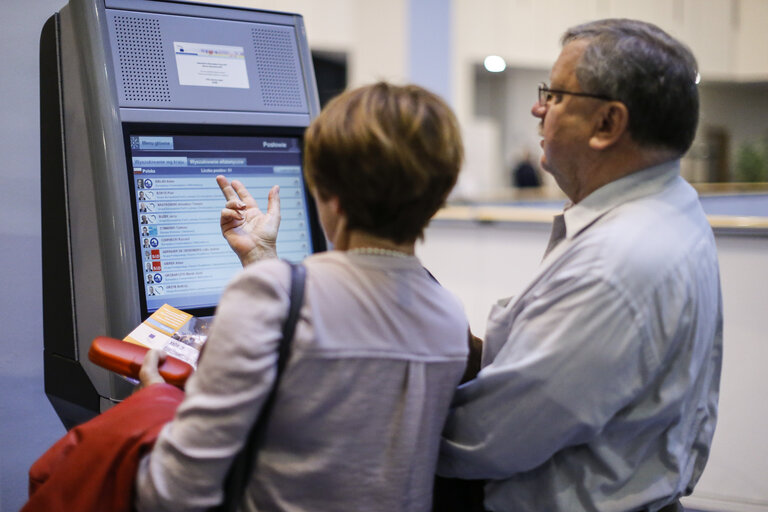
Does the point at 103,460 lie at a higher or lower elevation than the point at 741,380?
higher

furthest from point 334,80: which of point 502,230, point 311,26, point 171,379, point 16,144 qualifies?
point 171,379

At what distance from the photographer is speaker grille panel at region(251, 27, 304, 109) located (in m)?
1.59

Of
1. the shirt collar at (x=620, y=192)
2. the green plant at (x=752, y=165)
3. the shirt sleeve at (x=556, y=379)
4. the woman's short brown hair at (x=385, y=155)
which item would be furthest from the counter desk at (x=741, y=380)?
the green plant at (x=752, y=165)

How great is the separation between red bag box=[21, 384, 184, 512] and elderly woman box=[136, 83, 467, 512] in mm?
24

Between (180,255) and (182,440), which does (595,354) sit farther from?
(180,255)

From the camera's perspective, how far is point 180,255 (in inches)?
56.8

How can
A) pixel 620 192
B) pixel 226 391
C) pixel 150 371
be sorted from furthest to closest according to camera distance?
pixel 620 192, pixel 150 371, pixel 226 391

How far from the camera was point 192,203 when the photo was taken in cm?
147

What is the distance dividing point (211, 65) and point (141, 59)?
0.14 m

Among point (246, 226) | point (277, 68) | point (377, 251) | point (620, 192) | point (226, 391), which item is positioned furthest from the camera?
point (277, 68)

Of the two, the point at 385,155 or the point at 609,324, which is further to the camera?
the point at 609,324

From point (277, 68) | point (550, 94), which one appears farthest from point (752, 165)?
point (550, 94)

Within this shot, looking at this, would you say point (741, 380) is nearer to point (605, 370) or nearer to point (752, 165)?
point (605, 370)

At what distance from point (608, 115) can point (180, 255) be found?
0.81m
